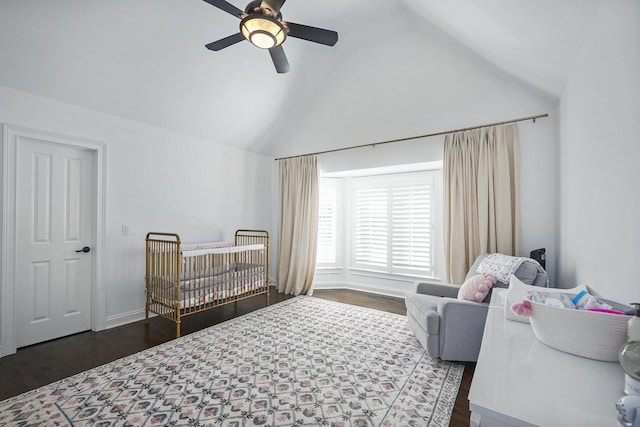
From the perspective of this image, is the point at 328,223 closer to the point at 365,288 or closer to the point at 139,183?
the point at 365,288

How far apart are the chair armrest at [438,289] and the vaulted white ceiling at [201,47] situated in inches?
→ 83.3

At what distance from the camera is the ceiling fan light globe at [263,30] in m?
1.86

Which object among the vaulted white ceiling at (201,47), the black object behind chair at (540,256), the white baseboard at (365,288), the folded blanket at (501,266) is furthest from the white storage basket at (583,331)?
the white baseboard at (365,288)

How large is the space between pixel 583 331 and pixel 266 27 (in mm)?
2271

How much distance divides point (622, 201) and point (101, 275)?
4.30 metres

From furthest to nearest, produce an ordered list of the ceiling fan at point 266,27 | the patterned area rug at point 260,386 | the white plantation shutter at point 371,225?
the white plantation shutter at point 371,225, the ceiling fan at point 266,27, the patterned area rug at point 260,386

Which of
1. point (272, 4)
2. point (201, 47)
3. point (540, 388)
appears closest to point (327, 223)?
point (201, 47)

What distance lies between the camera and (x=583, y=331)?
954 millimetres

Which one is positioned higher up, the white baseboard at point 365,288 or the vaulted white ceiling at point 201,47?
the vaulted white ceiling at point 201,47

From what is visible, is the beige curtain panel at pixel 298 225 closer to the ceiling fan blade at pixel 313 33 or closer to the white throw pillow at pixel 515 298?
the ceiling fan blade at pixel 313 33

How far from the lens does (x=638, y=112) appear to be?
1286mm

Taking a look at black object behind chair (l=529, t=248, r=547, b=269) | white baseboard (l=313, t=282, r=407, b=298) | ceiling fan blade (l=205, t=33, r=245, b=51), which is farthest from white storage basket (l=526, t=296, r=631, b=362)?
white baseboard (l=313, t=282, r=407, b=298)

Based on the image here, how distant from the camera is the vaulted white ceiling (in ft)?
7.06

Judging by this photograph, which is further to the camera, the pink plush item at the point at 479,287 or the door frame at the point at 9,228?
the door frame at the point at 9,228
